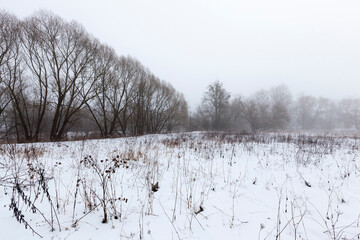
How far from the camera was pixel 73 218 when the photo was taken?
2059mm

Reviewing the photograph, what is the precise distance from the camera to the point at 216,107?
3456cm

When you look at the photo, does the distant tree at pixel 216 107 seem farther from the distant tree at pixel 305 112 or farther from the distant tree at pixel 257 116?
the distant tree at pixel 305 112

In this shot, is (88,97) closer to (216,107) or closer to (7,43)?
(7,43)

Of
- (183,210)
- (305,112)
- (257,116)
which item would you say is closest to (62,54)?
(183,210)

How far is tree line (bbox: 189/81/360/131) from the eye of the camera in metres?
33.6

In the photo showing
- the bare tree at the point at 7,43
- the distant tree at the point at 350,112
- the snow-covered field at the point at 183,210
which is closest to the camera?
the snow-covered field at the point at 183,210

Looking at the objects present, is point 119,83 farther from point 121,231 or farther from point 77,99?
point 121,231

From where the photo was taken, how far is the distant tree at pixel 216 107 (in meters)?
34.3

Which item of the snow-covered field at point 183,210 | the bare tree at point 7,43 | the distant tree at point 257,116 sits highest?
the bare tree at point 7,43

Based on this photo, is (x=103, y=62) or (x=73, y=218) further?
(x=103, y=62)

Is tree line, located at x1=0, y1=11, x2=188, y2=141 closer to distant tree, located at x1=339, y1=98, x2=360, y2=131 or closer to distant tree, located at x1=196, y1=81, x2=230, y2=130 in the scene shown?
distant tree, located at x1=196, y1=81, x2=230, y2=130

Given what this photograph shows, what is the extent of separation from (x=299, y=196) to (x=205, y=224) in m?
2.29

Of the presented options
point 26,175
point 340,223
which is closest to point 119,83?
point 26,175

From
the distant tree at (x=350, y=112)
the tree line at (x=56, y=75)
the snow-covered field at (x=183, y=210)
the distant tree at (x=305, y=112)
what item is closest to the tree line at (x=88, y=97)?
the tree line at (x=56, y=75)
